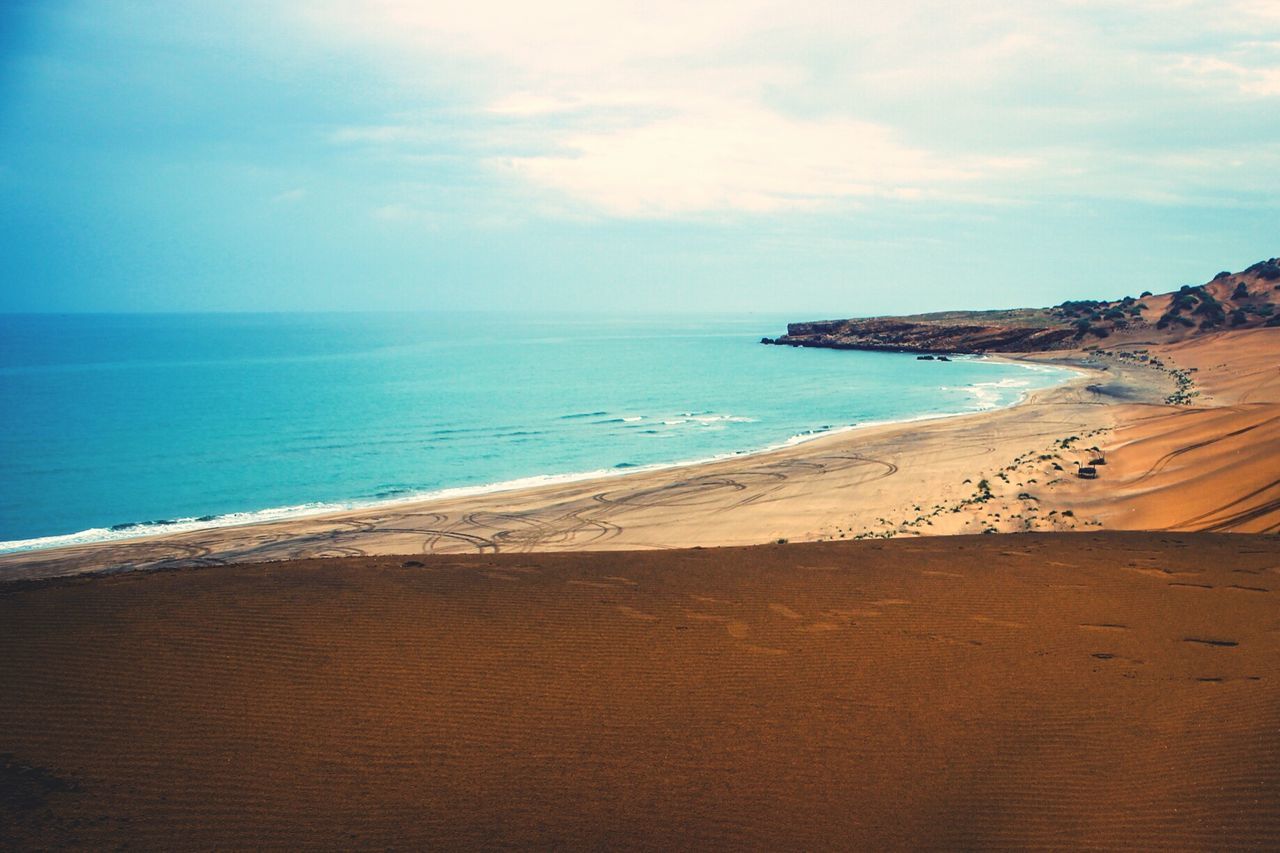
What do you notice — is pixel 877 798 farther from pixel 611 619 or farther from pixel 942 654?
pixel 611 619

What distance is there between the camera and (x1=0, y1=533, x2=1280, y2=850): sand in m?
6.09

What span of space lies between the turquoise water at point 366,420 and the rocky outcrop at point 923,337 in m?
11.7

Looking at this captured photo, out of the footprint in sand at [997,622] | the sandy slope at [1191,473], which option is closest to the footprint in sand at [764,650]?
the footprint in sand at [997,622]

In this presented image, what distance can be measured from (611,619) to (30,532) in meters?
26.4

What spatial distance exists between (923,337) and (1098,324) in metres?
26.7

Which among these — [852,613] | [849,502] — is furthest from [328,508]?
[852,613]

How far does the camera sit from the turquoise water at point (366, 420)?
31.9 m

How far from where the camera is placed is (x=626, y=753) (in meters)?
7.20

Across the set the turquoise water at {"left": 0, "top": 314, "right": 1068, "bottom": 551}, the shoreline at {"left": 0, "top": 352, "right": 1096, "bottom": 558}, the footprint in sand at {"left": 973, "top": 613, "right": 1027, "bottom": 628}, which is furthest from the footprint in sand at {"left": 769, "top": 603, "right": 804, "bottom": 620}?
the turquoise water at {"left": 0, "top": 314, "right": 1068, "bottom": 551}

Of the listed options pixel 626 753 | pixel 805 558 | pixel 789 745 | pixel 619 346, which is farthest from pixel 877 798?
pixel 619 346

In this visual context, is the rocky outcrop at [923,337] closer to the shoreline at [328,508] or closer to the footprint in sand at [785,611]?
the shoreline at [328,508]

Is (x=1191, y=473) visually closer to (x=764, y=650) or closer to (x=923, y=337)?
(x=764, y=650)

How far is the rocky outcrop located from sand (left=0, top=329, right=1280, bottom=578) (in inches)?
2942

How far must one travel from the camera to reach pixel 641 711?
805 centimetres
